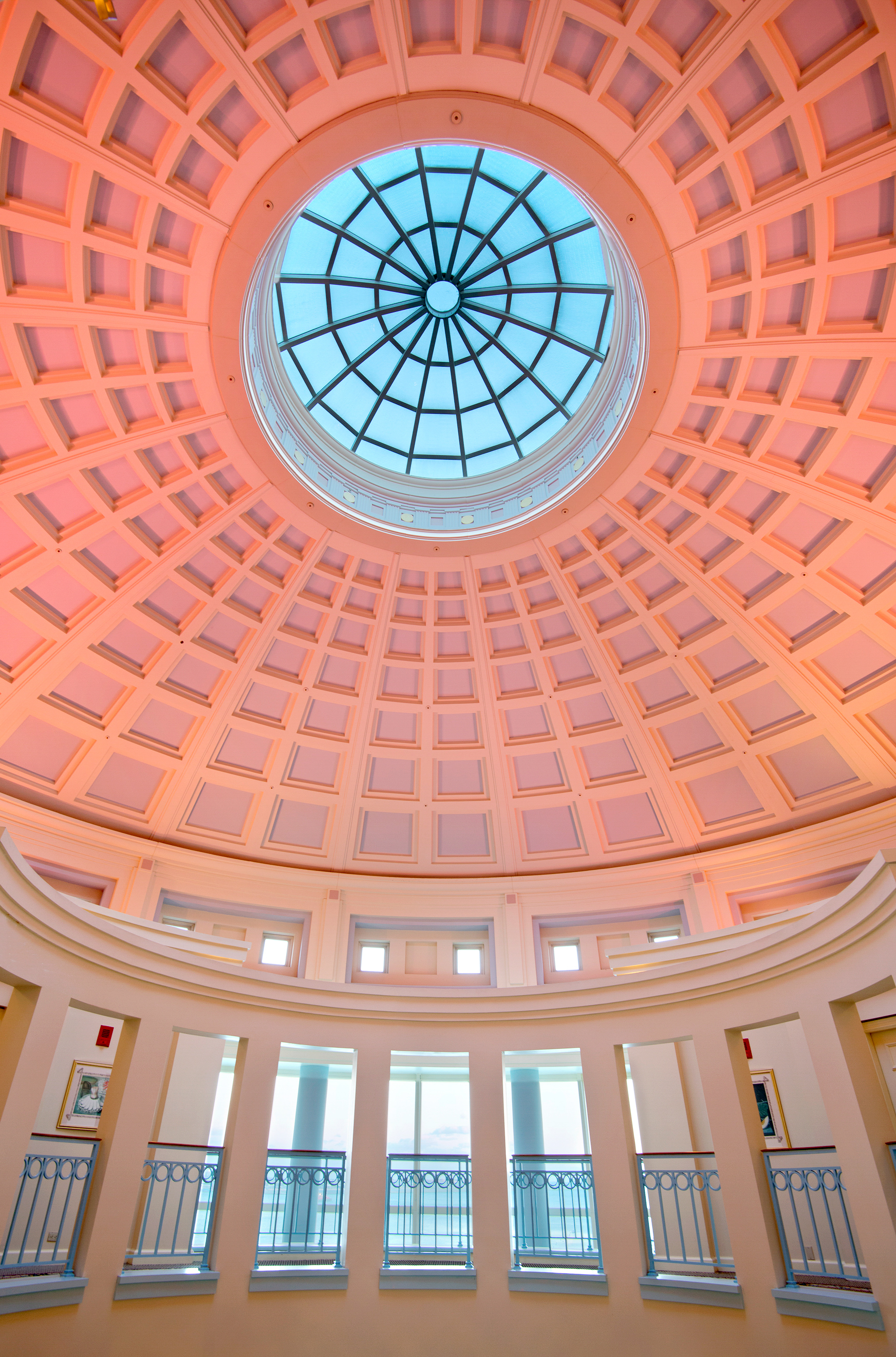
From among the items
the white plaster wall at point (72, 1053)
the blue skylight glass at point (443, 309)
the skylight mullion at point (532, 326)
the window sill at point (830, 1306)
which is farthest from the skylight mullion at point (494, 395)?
the window sill at point (830, 1306)

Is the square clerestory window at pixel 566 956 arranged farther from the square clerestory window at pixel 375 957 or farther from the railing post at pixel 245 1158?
the railing post at pixel 245 1158

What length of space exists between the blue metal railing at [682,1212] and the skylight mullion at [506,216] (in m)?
16.1

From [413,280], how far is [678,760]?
12131mm

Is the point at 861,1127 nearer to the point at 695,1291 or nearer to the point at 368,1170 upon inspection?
the point at 695,1291

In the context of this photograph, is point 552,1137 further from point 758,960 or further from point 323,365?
point 323,365

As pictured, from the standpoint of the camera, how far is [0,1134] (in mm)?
8570

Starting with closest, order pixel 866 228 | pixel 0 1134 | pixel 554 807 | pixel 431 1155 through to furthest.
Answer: pixel 0 1134
pixel 866 228
pixel 431 1155
pixel 554 807

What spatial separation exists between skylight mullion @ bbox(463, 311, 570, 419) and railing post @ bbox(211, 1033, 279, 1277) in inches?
545

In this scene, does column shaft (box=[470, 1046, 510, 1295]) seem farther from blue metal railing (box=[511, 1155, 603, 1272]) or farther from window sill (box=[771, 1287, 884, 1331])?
window sill (box=[771, 1287, 884, 1331])

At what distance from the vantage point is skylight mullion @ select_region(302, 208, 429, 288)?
13266 mm

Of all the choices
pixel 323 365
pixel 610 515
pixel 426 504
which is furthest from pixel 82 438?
pixel 610 515

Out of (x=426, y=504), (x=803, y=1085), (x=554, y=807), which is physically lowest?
(x=803, y=1085)

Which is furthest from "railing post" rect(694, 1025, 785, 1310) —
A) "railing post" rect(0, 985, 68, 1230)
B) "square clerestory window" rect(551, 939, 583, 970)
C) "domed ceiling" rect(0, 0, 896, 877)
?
"railing post" rect(0, 985, 68, 1230)

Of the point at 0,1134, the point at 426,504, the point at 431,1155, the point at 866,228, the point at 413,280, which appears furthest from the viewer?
the point at 426,504
